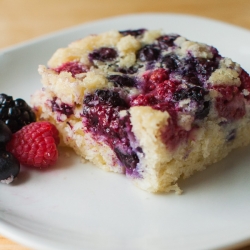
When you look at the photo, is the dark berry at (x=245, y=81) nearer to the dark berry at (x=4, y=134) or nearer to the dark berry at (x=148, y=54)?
the dark berry at (x=148, y=54)

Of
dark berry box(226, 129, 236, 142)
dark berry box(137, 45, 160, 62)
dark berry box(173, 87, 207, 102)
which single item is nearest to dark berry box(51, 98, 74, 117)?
dark berry box(137, 45, 160, 62)

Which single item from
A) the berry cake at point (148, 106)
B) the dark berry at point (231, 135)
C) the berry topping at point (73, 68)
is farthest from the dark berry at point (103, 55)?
the dark berry at point (231, 135)

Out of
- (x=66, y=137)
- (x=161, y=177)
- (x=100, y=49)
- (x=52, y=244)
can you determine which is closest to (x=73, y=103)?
(x=66, y=137)

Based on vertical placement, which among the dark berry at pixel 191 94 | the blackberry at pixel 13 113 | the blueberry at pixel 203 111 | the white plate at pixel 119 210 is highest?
the dark berry at pixel 191 94

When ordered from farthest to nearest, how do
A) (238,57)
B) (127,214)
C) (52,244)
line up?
(238,57) → (127,214) → (52,244)

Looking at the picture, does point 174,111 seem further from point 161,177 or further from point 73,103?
point 73,103

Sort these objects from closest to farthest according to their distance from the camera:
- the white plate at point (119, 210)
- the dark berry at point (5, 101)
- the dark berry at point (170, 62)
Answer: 1. the white plate at point (119, 210)
2. the dark berry at point (170, 62)
3. the dark berry at point (5, 101)
